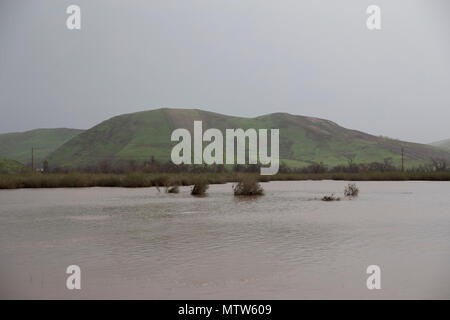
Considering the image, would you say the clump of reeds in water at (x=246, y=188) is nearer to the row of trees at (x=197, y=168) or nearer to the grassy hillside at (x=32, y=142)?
the row of trees at (x=197, y=168)

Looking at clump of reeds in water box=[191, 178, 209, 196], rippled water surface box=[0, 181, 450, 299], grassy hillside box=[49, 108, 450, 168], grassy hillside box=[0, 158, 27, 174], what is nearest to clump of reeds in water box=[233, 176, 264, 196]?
clump of reeds in water box=[191, 178, 209, 196]

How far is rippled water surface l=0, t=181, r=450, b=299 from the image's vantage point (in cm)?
602

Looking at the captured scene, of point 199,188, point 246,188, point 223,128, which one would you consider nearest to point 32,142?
point 223,128

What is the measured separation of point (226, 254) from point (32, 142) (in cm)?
15256

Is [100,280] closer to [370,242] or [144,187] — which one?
[370,242]

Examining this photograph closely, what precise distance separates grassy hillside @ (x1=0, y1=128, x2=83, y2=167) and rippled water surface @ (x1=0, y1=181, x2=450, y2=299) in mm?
115429

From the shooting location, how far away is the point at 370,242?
9383 millimetres

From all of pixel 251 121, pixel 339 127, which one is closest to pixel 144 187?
pixel 251 121

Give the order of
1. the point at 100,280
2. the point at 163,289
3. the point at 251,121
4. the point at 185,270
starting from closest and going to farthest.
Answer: the point at 163,289 → the point at 100,280 → the point at 185,270 → the point at 251,121

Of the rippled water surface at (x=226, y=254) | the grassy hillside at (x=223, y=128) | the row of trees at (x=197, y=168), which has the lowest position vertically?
the rippled water surface at (x=226, y=254)

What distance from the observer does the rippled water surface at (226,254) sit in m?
6.02

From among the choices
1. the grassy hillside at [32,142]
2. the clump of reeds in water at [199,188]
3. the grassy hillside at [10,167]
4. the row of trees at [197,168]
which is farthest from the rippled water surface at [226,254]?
the grassy hillside at [32,142]

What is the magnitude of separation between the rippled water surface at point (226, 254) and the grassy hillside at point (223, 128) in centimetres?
7885
